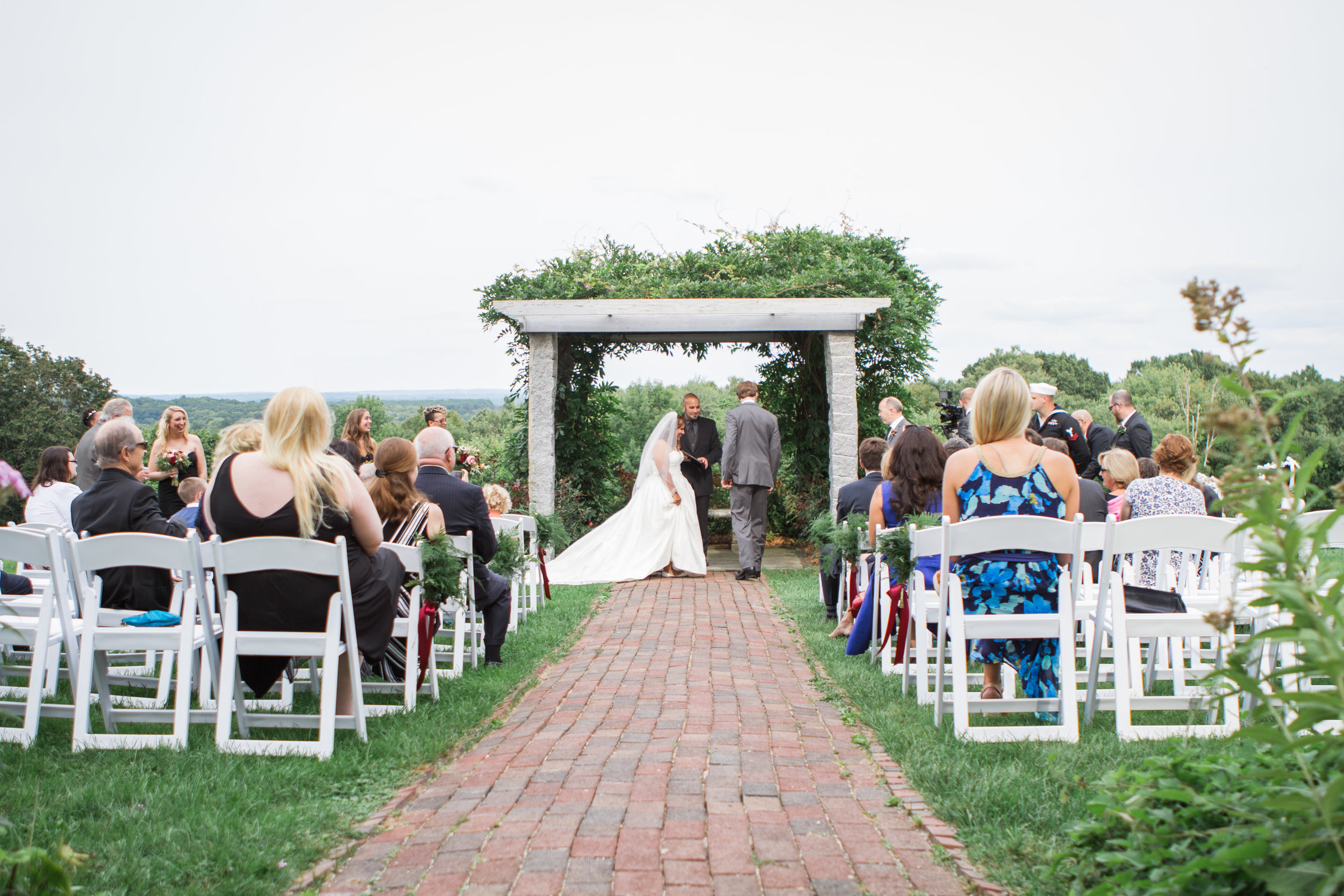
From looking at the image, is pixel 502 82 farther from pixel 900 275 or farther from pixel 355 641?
pixel 355 641

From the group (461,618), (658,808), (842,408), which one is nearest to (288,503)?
(461,618)

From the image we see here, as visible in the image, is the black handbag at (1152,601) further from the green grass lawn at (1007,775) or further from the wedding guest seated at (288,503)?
the wedding guest seated at (288,503)

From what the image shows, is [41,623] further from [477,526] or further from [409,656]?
[477,526]

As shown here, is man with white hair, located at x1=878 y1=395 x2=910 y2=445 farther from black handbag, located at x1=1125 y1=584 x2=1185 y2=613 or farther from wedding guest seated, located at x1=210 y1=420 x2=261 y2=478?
wedding guest seated, located at x1=210 y1=420 x2=261 y2=478

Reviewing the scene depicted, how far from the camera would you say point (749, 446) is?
10562 mm

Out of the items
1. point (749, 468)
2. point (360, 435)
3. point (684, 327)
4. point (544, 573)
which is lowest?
point (544, 573)

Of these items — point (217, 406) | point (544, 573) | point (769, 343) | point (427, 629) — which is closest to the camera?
point (427, 629)

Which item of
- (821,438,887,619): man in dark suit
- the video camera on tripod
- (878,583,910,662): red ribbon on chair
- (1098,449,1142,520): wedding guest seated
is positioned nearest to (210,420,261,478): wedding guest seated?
(878,583,910,662): red ribbon on chair

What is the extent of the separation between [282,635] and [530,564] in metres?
3.25

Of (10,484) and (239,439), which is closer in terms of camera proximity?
(10,484)

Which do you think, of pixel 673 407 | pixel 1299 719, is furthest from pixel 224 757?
pixel 673 407

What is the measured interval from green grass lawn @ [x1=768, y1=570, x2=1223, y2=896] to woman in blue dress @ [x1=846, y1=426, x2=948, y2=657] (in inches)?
51.9

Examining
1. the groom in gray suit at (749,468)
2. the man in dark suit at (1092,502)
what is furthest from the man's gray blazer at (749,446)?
the man in dark suit at (1092,502)

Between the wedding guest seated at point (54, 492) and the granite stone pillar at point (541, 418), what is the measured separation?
566 cm
